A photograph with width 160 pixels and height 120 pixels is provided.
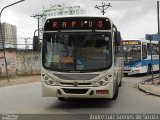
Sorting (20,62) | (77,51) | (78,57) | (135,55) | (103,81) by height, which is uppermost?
(77,51)

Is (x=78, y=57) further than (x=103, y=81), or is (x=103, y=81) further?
(x=78, y=57)

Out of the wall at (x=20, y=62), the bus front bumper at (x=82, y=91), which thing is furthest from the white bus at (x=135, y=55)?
the bus front bumper at (x=82, y=91)

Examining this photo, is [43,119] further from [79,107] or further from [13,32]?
[13,32]

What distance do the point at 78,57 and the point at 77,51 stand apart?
21 cm

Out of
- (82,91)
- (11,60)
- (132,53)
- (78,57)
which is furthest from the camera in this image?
(11,60)

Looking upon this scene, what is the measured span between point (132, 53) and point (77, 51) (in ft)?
57.7

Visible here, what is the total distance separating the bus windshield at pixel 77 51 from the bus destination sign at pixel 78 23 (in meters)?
0.21

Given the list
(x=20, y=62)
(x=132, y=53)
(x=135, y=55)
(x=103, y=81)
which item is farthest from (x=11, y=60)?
(x=103, y=81)

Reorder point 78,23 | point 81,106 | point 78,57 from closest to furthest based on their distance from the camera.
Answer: point 78,57 < point 78,23 < point 81,106

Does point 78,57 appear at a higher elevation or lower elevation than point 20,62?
higher

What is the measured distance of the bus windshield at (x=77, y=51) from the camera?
13.6 meters

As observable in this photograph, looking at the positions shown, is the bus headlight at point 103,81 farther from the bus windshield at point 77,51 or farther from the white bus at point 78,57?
the bus windshield at point 77,51

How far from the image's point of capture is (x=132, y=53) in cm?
3091

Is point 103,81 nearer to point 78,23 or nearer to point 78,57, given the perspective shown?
point 78,57
